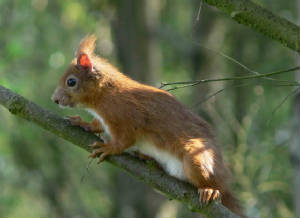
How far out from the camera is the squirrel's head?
418cm

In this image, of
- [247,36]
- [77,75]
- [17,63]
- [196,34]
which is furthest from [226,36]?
[77,75]

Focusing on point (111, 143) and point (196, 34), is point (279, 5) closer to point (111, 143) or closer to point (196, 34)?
point (196, 34)

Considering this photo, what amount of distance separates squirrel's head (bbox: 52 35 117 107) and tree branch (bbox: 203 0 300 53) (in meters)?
1.87

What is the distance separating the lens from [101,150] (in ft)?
11.4

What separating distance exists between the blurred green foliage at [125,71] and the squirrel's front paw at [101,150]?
3.36 m

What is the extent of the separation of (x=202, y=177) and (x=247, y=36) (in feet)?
26.1

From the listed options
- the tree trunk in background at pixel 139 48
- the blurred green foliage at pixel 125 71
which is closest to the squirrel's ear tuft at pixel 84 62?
the blurred green foliage at pixel 125 71

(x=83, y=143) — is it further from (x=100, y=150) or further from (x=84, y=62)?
(x=84, y=62)

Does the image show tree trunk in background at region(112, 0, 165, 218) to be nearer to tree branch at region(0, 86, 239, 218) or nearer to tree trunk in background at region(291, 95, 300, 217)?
tree trunk in background at region(291, 95, 300, 217)

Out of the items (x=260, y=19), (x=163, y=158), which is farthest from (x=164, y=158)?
(x=260, y=19)

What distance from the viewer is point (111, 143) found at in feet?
11.8

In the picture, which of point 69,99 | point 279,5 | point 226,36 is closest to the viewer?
point 69,99

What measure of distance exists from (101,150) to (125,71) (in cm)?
534

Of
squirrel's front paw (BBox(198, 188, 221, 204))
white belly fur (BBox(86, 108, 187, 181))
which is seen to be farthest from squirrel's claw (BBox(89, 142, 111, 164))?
squirrel's front paw (BBox(198, 188, 221, 204))
